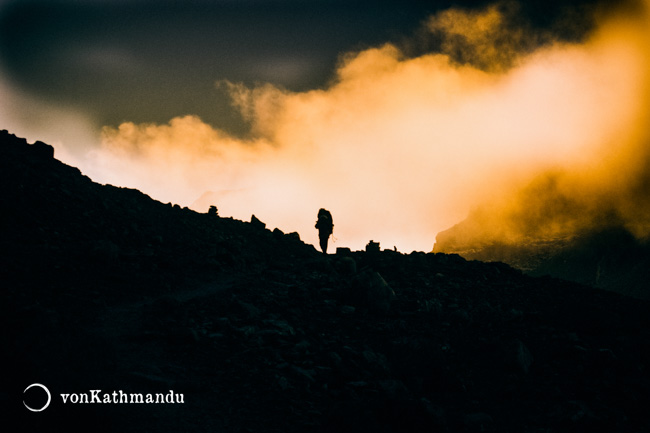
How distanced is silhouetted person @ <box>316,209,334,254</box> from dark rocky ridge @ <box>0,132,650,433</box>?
11.1 metres

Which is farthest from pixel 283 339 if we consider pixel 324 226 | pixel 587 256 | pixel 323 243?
pixel 587 256

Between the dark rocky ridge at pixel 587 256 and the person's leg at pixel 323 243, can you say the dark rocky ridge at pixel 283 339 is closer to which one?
the person's leg at pixel 323 243

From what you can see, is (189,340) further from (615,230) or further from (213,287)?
(615,230)

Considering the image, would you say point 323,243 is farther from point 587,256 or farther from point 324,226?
point 587,256

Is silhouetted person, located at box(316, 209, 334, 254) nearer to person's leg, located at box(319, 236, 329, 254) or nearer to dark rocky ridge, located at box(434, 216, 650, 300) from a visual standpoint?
person's leg, located at box(319, 236, 329, 254)

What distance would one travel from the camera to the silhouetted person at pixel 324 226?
103 feet

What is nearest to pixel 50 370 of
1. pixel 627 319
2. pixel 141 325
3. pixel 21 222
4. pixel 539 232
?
pixel 141 325

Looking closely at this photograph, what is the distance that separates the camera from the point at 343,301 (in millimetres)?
13930

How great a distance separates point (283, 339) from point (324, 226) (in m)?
21.5

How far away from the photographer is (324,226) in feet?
103

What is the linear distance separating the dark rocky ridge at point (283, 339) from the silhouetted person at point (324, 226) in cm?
1106

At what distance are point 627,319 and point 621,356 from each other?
4.97 meters

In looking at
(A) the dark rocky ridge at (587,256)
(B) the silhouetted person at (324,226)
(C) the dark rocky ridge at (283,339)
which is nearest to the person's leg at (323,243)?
(B) the silhouetted person at (324,226)

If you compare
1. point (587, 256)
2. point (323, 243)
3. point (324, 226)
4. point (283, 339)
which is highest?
point (587, 256)
